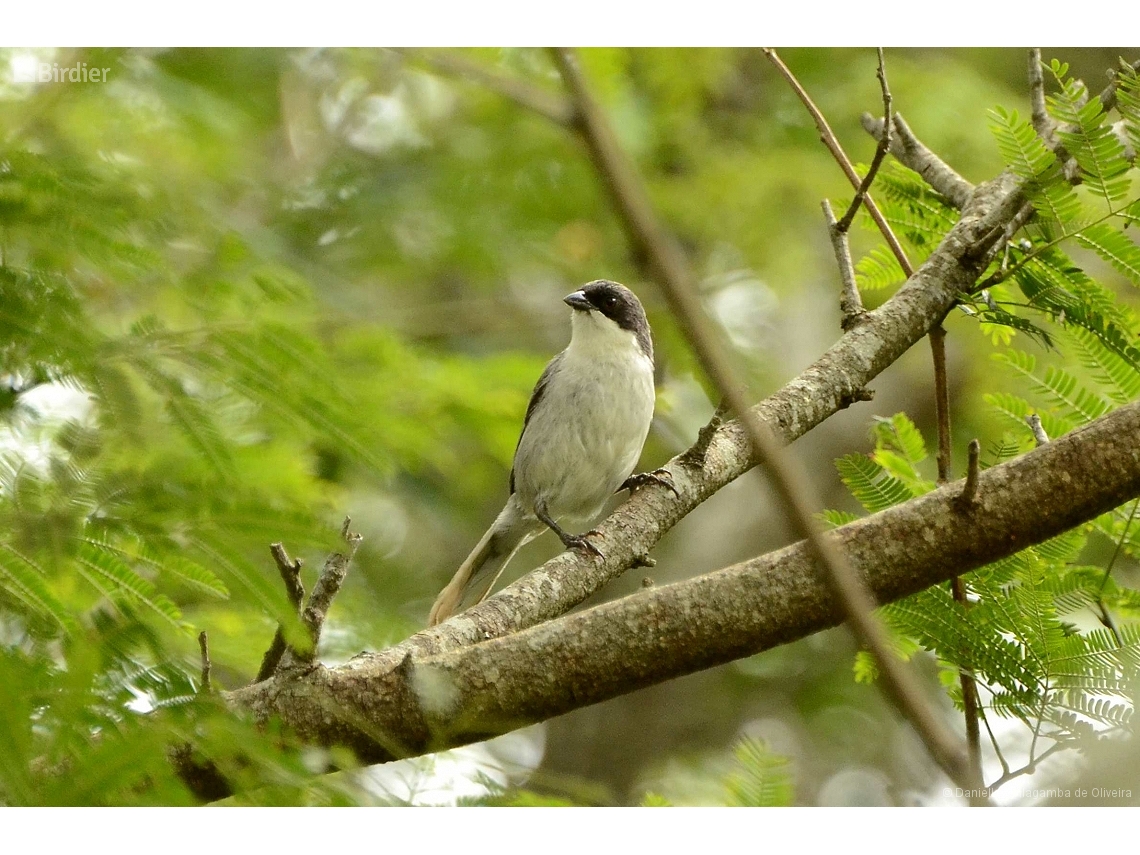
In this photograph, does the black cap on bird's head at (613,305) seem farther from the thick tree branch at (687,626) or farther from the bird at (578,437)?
the thick tree branch at (687,626)

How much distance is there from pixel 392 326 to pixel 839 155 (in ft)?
7.40

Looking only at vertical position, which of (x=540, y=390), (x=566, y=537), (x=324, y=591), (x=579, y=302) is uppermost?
(x=579, y=302)

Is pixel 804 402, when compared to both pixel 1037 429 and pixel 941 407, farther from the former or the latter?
pixel 1037 429

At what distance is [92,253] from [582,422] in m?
2.48

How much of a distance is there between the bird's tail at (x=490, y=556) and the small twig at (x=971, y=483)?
2.23 m

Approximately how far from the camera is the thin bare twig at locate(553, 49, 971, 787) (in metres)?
0.73

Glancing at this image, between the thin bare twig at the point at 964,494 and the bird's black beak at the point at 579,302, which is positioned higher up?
the bird's black beak at the point at 579,302

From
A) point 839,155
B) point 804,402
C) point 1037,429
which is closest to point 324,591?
point 804,402

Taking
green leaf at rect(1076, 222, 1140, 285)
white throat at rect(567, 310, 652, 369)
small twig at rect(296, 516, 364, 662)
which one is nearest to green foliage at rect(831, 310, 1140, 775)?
green leaf at rect(1076, 222, 1140, 285)

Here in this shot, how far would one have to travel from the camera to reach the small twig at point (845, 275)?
3.16m

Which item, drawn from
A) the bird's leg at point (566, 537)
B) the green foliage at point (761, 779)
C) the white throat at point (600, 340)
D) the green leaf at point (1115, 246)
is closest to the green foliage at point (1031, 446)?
the green leaf at point (1115, 246)

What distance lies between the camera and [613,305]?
4.63m

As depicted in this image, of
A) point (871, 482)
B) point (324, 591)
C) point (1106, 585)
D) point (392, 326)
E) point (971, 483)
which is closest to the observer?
point (324, 591)
